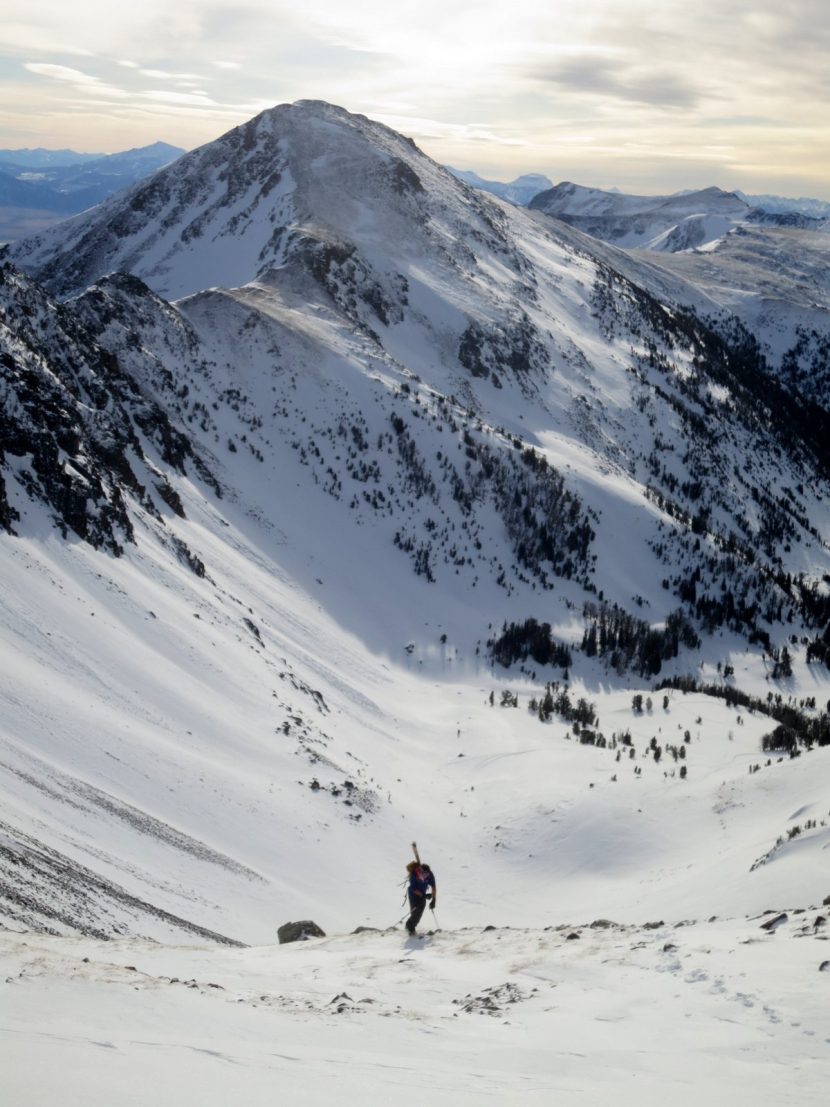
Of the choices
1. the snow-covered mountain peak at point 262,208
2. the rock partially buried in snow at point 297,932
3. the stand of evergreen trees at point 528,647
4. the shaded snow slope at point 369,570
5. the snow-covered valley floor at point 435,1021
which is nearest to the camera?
the snow-covered valley floor at point 435,1021

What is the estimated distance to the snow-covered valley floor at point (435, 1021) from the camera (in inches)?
305

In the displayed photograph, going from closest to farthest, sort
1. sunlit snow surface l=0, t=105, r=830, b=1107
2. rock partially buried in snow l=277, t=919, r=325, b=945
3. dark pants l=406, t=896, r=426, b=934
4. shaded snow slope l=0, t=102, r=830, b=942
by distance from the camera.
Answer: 1. sunlit snow surface l=0, t=105, r=830, b=1107
2. dark pants l=406, t=896, r=426, b=934
3. rock partially buried in snow l=277, t=919, r=325, b=945
4. shaded snow slope l=0, t=102, r=830, b=942

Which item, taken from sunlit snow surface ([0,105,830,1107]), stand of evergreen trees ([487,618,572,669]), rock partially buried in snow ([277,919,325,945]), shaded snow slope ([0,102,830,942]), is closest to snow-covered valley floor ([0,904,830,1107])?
sunlit snow surface ([0,105,830,1107])

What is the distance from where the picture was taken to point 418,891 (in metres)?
16.9

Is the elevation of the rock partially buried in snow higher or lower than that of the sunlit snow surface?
lower

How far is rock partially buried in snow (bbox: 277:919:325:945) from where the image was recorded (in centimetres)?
1812

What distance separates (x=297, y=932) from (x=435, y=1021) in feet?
26.5

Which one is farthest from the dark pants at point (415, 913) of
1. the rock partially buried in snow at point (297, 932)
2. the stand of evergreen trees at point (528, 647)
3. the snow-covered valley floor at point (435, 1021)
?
the stand of evergreen trees at point (528, 647)

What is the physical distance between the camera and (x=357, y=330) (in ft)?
305

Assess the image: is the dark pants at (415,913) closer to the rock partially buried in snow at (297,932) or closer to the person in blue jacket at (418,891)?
the person in blue jacket at (418,891)

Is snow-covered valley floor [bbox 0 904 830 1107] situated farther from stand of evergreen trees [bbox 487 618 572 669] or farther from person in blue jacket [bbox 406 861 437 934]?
stand of evergreen trees [bbox 487 618 572 669]

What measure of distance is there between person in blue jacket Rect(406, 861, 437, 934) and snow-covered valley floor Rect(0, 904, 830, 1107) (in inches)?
46.6

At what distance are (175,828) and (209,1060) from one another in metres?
15.7

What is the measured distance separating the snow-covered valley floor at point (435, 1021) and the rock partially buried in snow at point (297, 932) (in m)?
2.87
